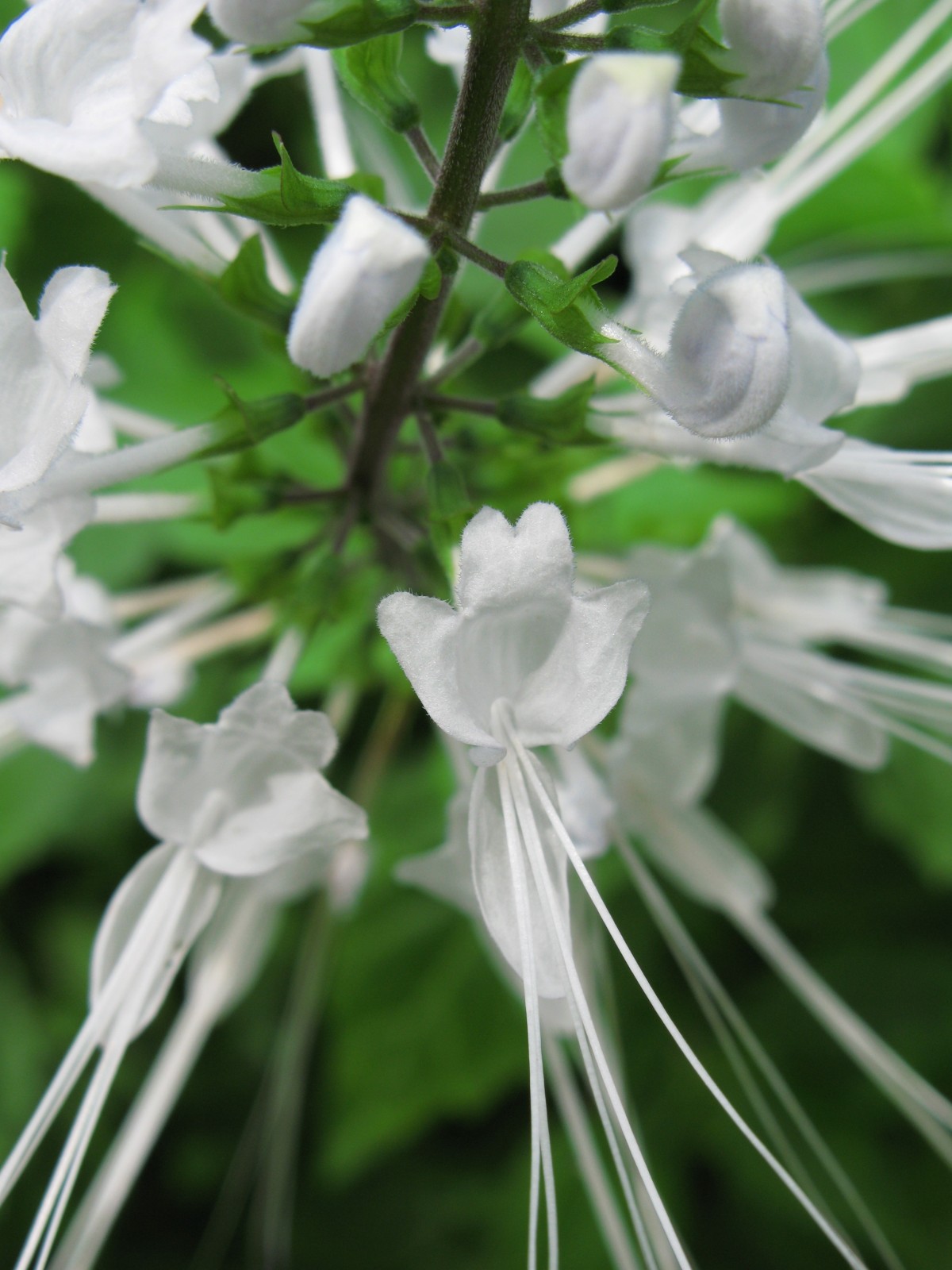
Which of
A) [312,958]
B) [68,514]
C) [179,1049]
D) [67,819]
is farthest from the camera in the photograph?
[67,819]

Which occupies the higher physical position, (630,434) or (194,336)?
(194,336)

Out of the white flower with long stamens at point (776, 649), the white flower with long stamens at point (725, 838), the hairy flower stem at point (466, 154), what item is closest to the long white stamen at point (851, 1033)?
the white flower with long stamens at point (725, 838)

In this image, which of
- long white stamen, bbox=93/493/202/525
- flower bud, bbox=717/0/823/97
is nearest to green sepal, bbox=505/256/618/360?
flower bud, bbox=717/0/823/97

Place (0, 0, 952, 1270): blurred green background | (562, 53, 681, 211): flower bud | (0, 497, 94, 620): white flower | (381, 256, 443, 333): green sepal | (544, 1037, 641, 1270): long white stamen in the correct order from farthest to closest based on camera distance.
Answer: (0, 0, 952, 1270): blurred green background → (544, 1037, 641, 1270): long white stamen → (0, 497, 94, 620): white flower → (381, 256, 443, 333): green sepal → (562, 53, 681, 211): flower bud

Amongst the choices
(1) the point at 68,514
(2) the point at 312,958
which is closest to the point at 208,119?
(1) the point at 68,514

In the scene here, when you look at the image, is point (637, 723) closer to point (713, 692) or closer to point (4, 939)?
point (713, 692)

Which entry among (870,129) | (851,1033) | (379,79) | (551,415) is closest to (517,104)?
(379,79)

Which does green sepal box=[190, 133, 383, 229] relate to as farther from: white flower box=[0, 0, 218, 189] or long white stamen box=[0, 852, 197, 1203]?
long white stamen box=[0, 852, 197, 1203]

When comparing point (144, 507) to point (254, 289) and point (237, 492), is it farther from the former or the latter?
point (254, 289)
